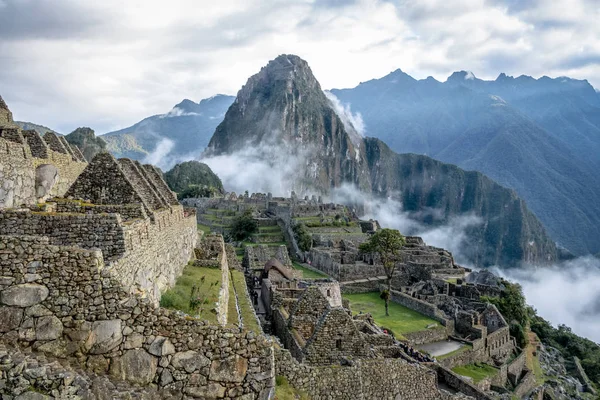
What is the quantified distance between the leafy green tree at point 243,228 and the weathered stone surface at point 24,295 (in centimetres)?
5956

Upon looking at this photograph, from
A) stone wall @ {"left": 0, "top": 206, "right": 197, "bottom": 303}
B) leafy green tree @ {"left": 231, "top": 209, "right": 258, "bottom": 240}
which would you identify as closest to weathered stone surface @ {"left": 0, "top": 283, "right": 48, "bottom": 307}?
stone wall @ {"left": 0, "top": 206, "right": 197, "bottom": 303}

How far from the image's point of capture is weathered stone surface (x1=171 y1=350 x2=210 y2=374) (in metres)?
5.93

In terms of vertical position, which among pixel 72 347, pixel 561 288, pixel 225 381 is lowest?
pixel 561 288

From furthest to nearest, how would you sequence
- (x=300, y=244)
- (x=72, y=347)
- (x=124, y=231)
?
(x=300, y=244)
(x=124, y=231)
(x=72, y=347)

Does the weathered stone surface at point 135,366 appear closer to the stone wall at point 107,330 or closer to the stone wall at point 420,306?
the stone wall at point 107,330

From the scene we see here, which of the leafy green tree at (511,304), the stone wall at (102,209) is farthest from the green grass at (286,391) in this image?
the leafy green tree at (511,304)

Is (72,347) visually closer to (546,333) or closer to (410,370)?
(410,370)

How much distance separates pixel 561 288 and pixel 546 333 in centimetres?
14089

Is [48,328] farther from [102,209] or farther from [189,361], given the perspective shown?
[102,209]

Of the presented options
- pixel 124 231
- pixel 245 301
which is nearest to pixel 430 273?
pixel 245 301

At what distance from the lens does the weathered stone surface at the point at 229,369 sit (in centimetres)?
605

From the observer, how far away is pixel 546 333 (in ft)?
178

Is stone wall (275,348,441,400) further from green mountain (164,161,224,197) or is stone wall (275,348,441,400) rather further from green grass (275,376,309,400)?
green mountain (164,161,224,197)

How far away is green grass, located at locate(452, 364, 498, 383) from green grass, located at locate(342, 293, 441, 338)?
3.42 metres
